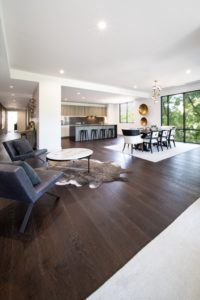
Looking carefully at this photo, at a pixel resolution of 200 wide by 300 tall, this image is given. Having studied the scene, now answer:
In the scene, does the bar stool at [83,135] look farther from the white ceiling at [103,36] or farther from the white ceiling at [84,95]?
the white ceiling at [103,36]

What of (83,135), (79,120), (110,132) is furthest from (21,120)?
(110,132)

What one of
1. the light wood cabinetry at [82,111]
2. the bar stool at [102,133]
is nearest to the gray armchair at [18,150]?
the bar stool at [102,133]

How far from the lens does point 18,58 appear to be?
4777 millimetres

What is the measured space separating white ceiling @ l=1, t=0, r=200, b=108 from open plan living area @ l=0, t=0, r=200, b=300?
0.07 ft

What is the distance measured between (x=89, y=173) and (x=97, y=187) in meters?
0.74

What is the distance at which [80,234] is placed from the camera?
1891mm

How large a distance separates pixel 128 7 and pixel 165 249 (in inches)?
136

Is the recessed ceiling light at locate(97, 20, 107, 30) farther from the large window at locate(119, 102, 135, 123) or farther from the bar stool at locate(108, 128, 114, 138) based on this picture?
the large window at locate(119, 102, 135, 123)

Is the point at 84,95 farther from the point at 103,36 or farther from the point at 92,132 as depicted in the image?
the point at 103,36

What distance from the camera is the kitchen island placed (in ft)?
34.2

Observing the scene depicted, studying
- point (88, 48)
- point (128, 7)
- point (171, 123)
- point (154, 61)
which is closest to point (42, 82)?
point (88, 48)

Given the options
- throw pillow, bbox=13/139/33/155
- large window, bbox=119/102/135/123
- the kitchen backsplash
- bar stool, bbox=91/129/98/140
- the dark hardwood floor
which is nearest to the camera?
the dark hardwood floor

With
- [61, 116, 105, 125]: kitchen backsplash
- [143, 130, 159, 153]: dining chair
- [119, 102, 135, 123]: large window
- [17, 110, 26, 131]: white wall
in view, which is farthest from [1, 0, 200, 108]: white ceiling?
[17, 110, 26, 131]: white wall

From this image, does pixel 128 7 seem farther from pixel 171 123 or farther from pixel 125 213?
pixel 171 123
